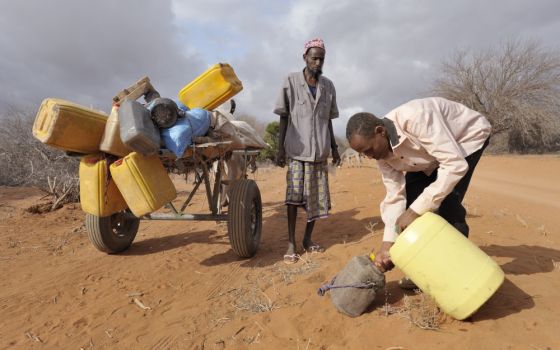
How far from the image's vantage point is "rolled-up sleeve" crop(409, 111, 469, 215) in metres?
2.19

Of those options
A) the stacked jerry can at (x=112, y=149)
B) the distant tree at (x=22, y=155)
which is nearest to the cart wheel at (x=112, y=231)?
the stacked jerry can at (x=112, y=149)

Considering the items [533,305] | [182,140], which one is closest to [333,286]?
[533,305]

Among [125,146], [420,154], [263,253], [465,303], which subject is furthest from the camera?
[263,253]

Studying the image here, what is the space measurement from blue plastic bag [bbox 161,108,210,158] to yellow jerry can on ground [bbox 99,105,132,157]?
37cm

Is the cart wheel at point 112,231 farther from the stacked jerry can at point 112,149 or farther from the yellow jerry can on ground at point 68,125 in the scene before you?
the yellow jerry can on ground at point 68,125

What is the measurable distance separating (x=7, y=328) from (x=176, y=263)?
155 centimetres

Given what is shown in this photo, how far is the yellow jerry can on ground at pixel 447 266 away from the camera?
202 centimetres

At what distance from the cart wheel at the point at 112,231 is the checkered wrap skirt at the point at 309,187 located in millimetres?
1830

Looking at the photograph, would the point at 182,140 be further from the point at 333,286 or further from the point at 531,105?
the point at 531,105

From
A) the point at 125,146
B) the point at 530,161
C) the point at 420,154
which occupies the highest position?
the point at 125,146

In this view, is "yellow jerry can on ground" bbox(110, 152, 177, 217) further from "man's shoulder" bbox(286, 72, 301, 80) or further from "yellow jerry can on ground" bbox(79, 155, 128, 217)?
"man's shoulder" bbox(286, 72, 301, 80)

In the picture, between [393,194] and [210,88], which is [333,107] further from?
[393,194]

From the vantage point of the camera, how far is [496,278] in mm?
2027

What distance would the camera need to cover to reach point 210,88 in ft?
13.3
